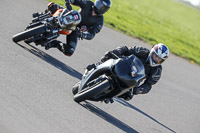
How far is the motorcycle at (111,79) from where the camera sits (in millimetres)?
6555

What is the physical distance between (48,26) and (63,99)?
235cm

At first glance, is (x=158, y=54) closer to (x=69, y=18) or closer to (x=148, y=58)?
(x=148, y=58)

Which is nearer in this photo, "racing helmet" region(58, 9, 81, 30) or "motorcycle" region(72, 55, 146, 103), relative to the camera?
"motorcycle" region(72, 55, 146, 103)

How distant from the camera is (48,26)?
8.73 metres

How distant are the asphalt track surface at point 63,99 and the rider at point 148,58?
0.64 m

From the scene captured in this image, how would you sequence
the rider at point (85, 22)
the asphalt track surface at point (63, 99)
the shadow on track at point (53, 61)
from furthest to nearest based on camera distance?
the rider at point (85, 22) → the shadow on track at point (53, 61) → the asphalt track surface at point (63, 99)

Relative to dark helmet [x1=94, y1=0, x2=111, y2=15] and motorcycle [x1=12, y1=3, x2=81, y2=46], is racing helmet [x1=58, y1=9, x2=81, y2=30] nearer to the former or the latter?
motorcycle [x1=12, y1=3, x2=81, y2=46]

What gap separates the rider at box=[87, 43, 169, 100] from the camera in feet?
24.3

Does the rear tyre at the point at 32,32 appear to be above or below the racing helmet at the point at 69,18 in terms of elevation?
below

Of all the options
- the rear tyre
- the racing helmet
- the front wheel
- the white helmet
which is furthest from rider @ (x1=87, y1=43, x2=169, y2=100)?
the rear tyre

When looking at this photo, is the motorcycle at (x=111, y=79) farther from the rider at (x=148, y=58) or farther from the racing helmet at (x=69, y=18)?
the racing helmet at (x=69, y=18)

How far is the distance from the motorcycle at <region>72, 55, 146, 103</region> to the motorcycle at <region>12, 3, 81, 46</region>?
185 centimetres

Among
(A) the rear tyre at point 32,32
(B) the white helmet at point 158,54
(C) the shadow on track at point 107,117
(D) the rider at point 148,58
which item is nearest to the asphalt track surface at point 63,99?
(C) the shadow on track at point 107,117

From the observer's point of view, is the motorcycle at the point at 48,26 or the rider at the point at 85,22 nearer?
the motorcycle at the point at 48,26
